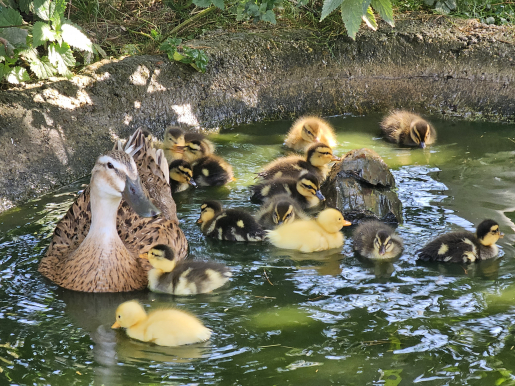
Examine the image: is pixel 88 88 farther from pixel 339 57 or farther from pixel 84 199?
pixel 339 57

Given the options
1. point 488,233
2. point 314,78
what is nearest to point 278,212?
point 488,233

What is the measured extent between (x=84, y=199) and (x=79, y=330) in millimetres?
1114

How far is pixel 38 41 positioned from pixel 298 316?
3326mm

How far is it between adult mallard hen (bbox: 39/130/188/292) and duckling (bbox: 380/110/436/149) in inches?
118

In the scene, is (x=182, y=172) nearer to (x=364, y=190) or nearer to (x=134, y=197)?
(x=364, y=190)

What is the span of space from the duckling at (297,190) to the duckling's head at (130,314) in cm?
214

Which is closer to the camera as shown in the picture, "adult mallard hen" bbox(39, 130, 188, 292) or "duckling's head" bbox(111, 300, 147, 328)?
"duckling's head" bbox(111, 300, 147, 328)

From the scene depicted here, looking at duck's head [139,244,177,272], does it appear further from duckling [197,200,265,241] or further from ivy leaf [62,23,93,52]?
ivy leaf [62,23,93,52]

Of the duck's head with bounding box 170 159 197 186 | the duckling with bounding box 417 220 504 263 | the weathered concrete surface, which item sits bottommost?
the duckling with bounding box 417 220 504 263

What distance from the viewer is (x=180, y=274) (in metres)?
4.20

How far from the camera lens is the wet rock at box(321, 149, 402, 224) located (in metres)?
5.36

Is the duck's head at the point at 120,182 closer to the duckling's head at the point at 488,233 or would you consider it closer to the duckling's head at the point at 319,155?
the duckling's head at the point at 488,233

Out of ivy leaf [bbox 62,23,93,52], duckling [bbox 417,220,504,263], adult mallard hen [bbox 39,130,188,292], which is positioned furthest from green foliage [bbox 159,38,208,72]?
duckling [bbox 417,220,504,263]

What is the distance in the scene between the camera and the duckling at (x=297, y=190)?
5.54 meters
